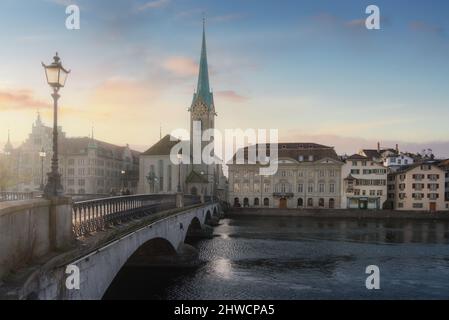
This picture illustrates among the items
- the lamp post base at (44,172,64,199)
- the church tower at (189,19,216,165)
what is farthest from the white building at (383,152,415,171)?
the lamp post base at (44,172,64,199)

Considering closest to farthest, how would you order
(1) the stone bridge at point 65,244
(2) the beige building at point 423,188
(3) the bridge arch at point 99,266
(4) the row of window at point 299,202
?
(1) the stone bridge at point 65,244
(3) the bridge arch at point 99,266
(2) the beige building at point 423,188
(4) the row of window at point 299,202

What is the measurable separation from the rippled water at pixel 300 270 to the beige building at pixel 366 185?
38.0 m

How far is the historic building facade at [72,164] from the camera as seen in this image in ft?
314

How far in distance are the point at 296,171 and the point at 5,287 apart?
91.0 metres

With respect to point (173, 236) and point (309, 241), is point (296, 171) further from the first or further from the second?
point (173, 236)

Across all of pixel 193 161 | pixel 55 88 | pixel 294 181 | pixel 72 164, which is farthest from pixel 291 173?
pixel 55 88

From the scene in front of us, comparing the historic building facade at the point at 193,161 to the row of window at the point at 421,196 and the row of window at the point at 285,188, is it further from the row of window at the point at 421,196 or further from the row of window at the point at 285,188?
the row of window at the point at 421,196

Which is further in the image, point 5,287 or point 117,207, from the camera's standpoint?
point 117,207

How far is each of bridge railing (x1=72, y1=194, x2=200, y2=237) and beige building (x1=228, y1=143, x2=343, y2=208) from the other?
2659 inches

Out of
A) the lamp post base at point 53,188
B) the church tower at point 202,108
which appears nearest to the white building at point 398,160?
the church tower at point 202,108

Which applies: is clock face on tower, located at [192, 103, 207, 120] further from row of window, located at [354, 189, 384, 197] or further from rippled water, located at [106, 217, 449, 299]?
rippled water, located at [106, 217, 449, 299]

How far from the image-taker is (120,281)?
1097 inches

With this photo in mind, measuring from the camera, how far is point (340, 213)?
86750 mm

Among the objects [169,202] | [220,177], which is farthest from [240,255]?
[220,177]
